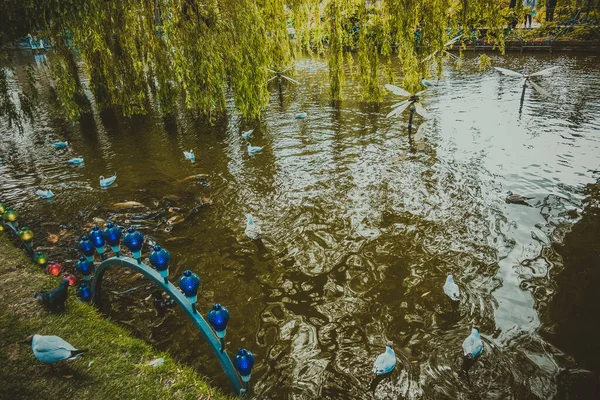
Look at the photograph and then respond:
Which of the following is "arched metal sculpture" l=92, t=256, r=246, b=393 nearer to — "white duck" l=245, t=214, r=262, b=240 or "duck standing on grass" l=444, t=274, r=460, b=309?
"white duck" l=245, t=214, r=262, b=240

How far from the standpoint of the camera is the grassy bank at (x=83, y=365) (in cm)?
262

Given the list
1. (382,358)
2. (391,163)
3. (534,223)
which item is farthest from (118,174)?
(534,223)

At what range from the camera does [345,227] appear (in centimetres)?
606

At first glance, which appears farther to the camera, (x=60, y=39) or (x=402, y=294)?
(x=60, y=39)

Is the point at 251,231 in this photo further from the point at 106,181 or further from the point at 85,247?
the point at 106,181

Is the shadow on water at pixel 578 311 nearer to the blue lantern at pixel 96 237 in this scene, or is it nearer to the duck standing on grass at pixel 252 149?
the blue lantern at pixel 96 237

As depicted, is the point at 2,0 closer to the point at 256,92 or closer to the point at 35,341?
the point at 256,92

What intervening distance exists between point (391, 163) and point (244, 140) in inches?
193

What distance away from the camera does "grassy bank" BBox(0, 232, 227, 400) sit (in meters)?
2.62

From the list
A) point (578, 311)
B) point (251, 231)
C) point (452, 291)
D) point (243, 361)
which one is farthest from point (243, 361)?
point (578, 311)

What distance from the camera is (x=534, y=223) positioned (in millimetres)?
6023

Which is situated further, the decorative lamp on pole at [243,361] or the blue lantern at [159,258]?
the blue lantern at [159,258]

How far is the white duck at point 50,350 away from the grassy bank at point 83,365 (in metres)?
0.26

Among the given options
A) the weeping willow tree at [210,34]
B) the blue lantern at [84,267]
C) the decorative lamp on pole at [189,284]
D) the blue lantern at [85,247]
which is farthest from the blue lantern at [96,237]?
the weeping willow tree at [210,34]
